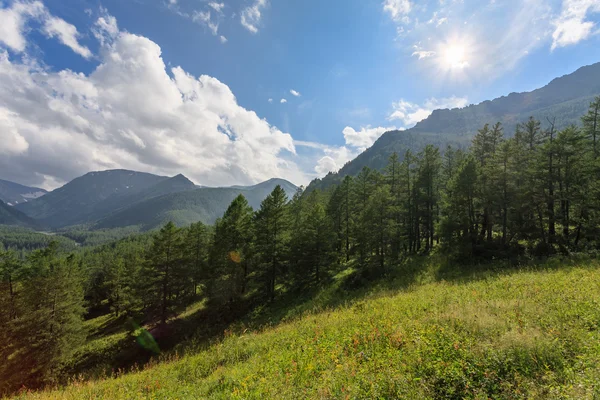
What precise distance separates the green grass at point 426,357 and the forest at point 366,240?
49.0 ft

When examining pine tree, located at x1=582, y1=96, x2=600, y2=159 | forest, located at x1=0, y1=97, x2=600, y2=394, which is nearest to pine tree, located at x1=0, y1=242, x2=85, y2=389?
forest, located at x1=0, y1=97, x2=600, y2=394

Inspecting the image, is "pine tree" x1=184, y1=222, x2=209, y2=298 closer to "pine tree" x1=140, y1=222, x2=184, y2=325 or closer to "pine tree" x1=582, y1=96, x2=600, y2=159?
"pine tree" x1=140, y1=222, x2=184, y2=325

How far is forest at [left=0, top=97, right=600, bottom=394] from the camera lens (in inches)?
918

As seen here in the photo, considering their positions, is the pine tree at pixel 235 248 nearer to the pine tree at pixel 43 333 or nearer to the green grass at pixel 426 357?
the pine tree at pixel 43 333

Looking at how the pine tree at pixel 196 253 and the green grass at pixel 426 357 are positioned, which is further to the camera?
the pine tree at pixel 196 253

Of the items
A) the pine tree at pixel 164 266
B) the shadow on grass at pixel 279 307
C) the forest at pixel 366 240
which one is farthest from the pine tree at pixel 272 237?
the pine tree at pixel 164 266

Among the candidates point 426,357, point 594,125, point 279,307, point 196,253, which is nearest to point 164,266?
point 196,253

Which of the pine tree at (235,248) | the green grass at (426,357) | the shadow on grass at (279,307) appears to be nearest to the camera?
the green grass at (426,357)

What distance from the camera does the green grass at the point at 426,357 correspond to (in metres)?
5.09

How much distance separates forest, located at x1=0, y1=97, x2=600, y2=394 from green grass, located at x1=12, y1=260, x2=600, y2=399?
49.0ft

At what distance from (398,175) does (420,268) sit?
14295 mm

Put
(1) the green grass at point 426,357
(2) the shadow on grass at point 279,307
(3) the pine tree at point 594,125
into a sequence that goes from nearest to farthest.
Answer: (1) the green grass at point 426,357
(2) the shadow on grass at point 279,307
(3) the pine tree at point 594,125

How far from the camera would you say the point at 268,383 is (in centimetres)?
688

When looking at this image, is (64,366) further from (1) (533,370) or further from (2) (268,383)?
(1) (533,370)
